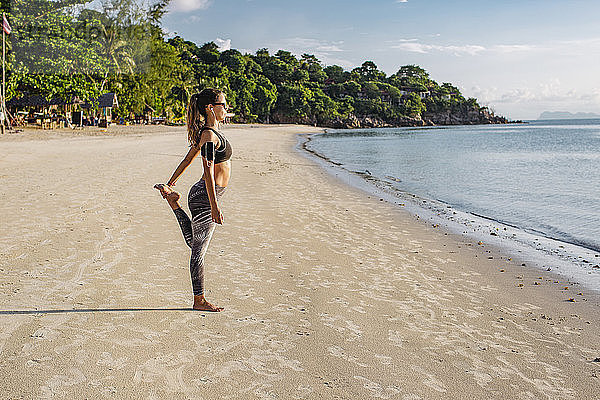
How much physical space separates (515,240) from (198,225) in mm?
6045

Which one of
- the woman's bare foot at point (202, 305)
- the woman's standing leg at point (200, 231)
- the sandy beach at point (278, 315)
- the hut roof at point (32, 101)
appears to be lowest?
the sandy beach at point (278, 315)

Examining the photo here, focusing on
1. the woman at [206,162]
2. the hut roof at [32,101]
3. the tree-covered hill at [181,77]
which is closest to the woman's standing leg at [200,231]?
the woman at [206,162]

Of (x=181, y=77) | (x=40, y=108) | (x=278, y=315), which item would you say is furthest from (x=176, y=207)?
(x=181, y=77)

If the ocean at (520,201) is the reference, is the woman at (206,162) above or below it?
above

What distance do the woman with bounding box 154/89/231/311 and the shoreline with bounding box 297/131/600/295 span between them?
427 centimetres

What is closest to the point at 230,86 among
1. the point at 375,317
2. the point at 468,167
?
the point at 468,167

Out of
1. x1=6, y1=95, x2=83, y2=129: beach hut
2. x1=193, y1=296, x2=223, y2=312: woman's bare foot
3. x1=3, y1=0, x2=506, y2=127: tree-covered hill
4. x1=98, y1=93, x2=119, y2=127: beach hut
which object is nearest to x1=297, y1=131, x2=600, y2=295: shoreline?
x1=193, y1=296, x2=223, y2=312: woman's bare foot

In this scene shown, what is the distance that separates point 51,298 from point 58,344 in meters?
1.03

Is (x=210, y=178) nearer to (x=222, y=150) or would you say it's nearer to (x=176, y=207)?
(x=222, y=150)

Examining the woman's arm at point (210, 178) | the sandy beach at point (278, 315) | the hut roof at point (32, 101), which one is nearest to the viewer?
the sandy beach at point (278, 315)

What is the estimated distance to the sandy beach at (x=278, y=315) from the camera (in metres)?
3.22

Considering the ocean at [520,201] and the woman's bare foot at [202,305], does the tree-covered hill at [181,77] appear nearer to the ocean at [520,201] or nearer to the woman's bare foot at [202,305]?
the ocean at [520,201]

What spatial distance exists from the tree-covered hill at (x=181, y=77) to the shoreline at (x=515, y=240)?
2805cm

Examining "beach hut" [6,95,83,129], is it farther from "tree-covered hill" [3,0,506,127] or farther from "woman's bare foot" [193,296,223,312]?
"woman's bare foot" [193,296,223,312]
